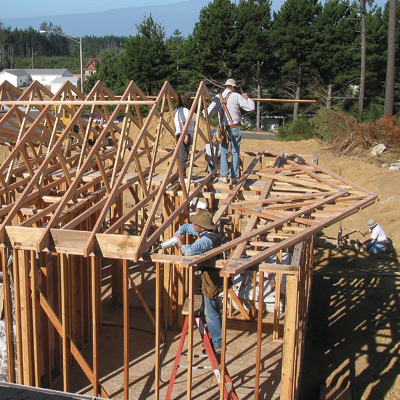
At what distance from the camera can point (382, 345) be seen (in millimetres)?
8773

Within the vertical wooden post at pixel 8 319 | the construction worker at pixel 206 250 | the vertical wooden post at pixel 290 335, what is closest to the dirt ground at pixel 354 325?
the construction worker at pixel 206 250

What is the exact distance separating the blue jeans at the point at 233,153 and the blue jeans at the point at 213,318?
3.05m

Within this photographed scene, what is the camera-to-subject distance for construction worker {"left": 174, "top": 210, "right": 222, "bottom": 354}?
247 inches

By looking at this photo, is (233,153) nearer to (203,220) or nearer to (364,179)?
(203,220)

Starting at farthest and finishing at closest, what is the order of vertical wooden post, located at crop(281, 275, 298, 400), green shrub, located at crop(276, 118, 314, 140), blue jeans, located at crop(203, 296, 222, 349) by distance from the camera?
green shrub, located at crop(276, 118, 314, 140) → blue jeans, located at crop(203, 296, 222, 349) → vertical wooden post, located at crop(281, 275, 298, 400)

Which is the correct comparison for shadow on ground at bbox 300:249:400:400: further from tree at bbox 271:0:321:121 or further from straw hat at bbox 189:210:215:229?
tree at bbox 271:0:321:121

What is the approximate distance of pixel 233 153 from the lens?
9.43 m

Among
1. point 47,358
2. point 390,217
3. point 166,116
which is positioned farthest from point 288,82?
point 47,358

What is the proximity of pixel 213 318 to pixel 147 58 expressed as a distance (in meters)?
35.5

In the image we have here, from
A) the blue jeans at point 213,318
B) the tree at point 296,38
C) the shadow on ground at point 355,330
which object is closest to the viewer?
the blue jeans at point 213,318

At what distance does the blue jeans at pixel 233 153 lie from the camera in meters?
9.41

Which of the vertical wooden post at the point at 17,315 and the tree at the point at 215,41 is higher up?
the tree at the point at 215,41

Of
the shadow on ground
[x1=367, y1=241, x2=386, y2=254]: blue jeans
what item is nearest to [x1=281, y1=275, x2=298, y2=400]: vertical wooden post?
the shadow on ground

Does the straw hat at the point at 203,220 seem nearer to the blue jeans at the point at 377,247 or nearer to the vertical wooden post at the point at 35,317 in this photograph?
the vertical wooden post at the point at 35,317
